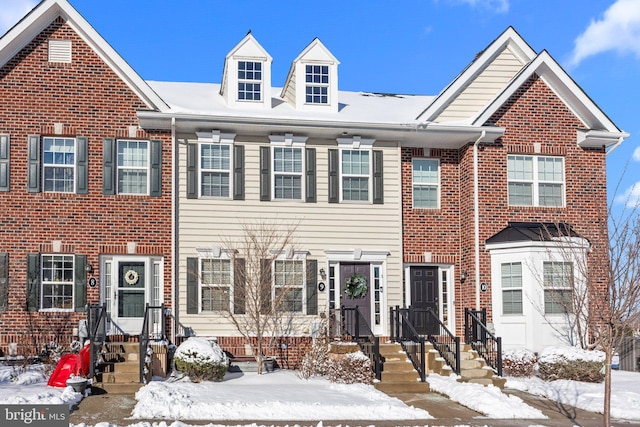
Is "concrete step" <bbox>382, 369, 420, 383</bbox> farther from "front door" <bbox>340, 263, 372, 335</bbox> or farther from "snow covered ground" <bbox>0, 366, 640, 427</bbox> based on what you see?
"front door" <bbox>340, 263, 372, 335</bbox>

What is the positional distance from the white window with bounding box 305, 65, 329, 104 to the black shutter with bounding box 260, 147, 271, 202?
2.11 meters

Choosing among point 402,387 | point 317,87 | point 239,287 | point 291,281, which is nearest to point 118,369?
point 239,287

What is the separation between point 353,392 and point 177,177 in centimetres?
725

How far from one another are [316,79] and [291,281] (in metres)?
5.46

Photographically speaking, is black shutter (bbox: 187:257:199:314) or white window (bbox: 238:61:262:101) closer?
black shutter (bbox: 187:257:199:314)

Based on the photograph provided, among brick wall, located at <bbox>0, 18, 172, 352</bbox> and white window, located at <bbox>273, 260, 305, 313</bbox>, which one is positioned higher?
brick wall, located at <bbox>0, 18, 172, 352</bbox>

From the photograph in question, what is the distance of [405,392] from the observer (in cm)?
1700

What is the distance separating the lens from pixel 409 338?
1941cm

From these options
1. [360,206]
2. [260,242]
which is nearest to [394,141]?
[360,206]

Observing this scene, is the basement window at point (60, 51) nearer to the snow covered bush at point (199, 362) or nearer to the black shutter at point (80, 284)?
the black shutter at point (80, 284)

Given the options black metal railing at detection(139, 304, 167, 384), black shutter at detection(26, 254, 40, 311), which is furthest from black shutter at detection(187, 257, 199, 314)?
black shutter at detection(26, 254, 40, 311)

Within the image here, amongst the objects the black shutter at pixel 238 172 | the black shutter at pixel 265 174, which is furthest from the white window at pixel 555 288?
the black shutter at pixel 238 172

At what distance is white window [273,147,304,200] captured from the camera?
821 inches

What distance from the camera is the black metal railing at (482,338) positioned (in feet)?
60.6
